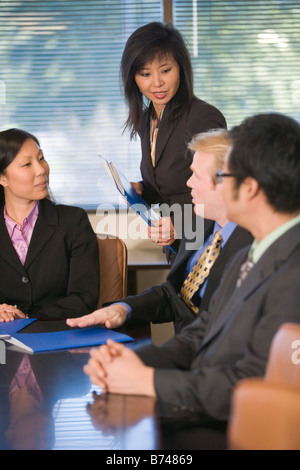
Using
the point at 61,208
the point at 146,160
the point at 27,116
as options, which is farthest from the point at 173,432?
the point at 27,116

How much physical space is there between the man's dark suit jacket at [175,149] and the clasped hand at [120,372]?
1.61 metres

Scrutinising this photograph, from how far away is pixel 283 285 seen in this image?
1301mm

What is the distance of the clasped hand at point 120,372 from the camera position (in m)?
1.38

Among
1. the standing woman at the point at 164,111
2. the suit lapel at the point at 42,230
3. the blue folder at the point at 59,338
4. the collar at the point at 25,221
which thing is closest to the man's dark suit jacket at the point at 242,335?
the blue folder at the point at 59,338

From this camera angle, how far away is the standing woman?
2828 millimetres

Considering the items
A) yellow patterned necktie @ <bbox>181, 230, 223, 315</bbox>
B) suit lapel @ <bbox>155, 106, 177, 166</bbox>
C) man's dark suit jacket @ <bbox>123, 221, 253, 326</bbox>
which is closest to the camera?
man's dark suit jacket @ <bbox>123, 221, 253, 326</bbox>

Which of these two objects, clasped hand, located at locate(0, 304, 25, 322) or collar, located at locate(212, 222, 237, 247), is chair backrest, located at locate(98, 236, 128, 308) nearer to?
clasped hand, located at locate(0, 304, 25, 322)

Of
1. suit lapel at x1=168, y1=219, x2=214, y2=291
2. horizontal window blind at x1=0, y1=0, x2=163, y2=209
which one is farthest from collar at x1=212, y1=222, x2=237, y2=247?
horizontal window blind at x1=0, y1=0, x2=163, y2=209

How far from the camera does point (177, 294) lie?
2.32m

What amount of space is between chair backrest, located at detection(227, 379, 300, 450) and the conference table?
0.30m

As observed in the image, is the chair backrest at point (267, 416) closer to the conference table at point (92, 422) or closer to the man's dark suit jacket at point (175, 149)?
the conference table at point (92, 422)

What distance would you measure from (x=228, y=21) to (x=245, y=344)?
3265 mm

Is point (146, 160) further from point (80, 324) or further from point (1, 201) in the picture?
point (80, 324)

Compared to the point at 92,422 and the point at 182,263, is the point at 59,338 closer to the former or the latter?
the point at 182,263
